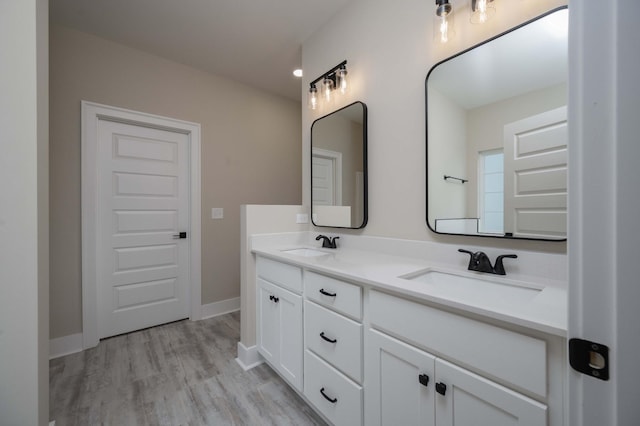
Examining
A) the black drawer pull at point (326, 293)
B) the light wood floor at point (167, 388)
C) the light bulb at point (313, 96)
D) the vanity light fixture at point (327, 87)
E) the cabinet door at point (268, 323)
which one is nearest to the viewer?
the black drawer pull at point (326, 293)

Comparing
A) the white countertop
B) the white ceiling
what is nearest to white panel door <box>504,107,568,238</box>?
the white countertop

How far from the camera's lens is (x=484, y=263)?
1211mm

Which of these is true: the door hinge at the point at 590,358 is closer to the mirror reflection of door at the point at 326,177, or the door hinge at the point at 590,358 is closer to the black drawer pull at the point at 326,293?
the black drawer pull at the point at 326,293

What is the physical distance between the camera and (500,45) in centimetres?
122

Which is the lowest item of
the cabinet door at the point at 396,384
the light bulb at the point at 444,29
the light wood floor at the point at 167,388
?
the light wood floor at the point at 167,388

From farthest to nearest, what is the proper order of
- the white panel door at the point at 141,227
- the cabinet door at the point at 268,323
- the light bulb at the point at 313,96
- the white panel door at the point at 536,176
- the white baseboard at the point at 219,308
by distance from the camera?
the white baseboard at the point at 219,308 → the white panel door at the point at 141,227 → the light bulb at the point at 313,96 → the cabinet door at the point at 268,323 → the white panel door at the point at 536,176

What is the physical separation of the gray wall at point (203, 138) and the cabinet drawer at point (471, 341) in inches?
95.0

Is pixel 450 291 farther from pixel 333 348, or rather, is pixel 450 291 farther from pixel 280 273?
pixel 280 273

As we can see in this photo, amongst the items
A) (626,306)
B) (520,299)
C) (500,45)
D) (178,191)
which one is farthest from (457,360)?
(178,191)

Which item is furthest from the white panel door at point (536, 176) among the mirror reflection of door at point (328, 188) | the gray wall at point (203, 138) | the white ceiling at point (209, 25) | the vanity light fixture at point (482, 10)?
the gray wall at point (203, 138)

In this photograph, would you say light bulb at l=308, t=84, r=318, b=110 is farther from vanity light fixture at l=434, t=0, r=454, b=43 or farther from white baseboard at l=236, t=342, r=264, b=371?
white baseboard at l=236, t=342, r=264, b=371

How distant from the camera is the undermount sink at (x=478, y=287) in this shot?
97 centimetres

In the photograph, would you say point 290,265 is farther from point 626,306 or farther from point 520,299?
point 626,306

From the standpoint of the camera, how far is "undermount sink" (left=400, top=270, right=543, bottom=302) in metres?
0.97
